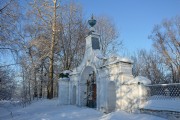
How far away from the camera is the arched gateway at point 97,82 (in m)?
11.0

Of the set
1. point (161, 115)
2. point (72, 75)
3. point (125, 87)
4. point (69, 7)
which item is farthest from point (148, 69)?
point (161, 115)

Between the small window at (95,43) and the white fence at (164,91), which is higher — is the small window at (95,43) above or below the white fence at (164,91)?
above

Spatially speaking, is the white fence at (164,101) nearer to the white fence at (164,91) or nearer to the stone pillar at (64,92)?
the white fence at (164,91)

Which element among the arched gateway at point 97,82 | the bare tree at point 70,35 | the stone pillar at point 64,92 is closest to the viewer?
the arched gateway at point 97,82

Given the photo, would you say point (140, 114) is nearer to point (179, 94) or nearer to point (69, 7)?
point (179, 94)

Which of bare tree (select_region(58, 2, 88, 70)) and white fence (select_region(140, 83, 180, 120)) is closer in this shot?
white fence (select_region(140, 83, 180, 120))

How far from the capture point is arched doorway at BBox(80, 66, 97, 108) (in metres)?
14.7

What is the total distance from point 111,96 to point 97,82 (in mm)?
1527

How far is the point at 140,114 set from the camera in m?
9.17

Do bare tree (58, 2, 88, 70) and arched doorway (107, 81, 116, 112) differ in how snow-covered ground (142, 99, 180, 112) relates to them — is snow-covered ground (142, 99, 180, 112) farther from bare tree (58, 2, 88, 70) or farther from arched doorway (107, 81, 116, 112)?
bare tree (58, 2, 88, 70)

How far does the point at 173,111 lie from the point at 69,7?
19806 mm

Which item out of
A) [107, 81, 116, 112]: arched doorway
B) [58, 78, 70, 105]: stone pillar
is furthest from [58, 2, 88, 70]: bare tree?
[107, 81, 116, 112]: arched doorway

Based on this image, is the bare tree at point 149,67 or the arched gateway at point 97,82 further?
the bare tree at point 149,67

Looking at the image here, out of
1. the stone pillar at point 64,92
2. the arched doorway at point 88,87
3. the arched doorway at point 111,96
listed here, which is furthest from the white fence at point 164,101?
the stone pillar at point 64,92
